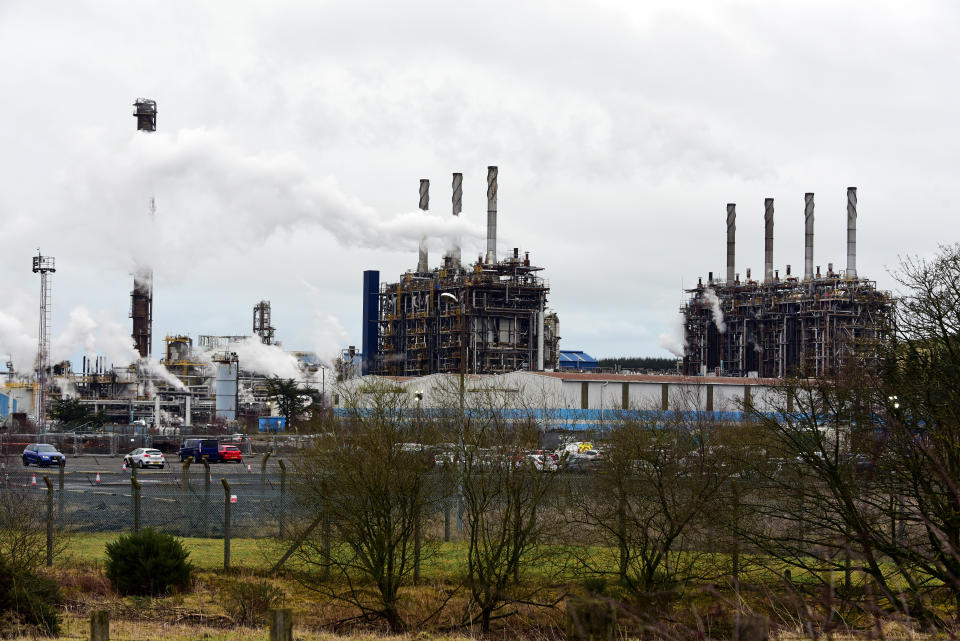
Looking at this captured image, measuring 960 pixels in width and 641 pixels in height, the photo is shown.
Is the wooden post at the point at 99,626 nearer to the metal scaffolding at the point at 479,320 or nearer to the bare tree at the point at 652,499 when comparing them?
the bare tree at the point at 652,499

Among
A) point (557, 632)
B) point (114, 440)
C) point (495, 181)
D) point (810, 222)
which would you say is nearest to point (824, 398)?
point (557, 632)

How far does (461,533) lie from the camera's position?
69.3 ft

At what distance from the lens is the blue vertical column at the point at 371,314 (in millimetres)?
82750

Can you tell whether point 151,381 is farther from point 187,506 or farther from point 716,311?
point 187,506

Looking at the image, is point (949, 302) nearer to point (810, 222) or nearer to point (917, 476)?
point (917, 476)

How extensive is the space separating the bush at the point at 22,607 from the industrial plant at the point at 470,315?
57.8 m

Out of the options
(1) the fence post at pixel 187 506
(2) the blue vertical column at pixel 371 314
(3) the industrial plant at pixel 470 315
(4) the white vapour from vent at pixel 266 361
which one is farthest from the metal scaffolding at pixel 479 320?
(1) the fence post at pixel 187 506

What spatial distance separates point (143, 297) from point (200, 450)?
117 ft

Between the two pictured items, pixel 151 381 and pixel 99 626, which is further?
pixel 151 381

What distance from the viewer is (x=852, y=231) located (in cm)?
8319

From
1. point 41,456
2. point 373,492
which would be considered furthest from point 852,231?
point 373,492

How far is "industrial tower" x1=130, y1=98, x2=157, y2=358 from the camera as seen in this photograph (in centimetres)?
7606

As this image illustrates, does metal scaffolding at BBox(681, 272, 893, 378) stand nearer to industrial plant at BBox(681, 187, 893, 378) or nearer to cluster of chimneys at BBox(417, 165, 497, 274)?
industrial plant at BBox(681, 187, 893, 378)

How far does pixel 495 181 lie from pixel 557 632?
64.5 metres
